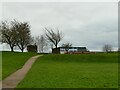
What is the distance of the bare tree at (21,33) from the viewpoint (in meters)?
79.4

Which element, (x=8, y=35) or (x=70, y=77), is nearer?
(x=70, y=77)

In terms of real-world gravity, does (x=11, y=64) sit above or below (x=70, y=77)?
below

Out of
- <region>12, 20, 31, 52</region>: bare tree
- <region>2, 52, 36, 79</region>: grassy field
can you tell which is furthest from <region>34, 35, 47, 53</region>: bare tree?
<region>2, 52, 36, 79</region>: grassy field

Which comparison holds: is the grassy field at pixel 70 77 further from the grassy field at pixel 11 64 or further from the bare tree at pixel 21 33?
the bare tree at pixel 21 33

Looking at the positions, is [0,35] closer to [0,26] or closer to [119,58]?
[0,26]

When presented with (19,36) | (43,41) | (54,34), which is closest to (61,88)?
(19,36)

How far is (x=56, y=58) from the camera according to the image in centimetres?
5153

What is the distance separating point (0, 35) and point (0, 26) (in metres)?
2.81

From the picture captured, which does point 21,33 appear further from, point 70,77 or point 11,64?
point 70,77

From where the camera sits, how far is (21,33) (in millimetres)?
79250

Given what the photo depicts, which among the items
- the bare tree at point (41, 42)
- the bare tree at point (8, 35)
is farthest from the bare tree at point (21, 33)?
the bare tree at point (41, 42)

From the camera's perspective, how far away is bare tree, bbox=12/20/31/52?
79.4m

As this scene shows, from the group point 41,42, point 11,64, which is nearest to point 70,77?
point 11,64

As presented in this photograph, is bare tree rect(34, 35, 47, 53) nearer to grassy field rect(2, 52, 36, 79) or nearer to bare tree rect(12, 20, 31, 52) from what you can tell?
bare tree rect(12, 20, 31, 52)
